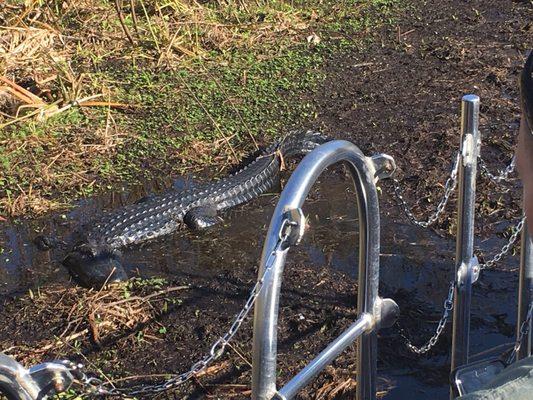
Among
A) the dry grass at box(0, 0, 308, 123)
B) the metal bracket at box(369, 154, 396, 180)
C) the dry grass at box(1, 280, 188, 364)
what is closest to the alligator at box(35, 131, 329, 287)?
the dry grass at box(1, 280, 188, 364)

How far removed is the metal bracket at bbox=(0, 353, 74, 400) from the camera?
5.02 feet

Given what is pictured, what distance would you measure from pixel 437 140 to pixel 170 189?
177 cm

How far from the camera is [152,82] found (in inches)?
261

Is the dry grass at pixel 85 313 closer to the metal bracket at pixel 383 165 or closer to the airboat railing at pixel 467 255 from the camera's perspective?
the airboat railing at pixel 467 255

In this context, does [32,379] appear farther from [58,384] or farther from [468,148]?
[468,148]

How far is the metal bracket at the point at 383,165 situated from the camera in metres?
2.40

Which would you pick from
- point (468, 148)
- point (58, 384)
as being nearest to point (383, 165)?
point (468, 148)

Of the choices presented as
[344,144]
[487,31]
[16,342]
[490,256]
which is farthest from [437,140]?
[344,144]

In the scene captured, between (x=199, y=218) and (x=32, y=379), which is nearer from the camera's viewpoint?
(x=32, y=379)

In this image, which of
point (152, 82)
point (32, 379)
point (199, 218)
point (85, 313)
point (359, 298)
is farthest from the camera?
point (152, 82)

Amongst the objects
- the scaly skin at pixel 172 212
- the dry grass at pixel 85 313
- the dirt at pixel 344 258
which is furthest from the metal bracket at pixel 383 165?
the scaly skin at pixel 172 212

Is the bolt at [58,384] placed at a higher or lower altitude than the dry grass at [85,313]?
higher

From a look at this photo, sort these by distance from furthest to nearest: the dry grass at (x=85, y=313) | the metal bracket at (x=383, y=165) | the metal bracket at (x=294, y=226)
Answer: the dry grass at (x=85, y=313) → the metal bracket at (x=383, y=165) → the metal bracket at (x=294, y=226)

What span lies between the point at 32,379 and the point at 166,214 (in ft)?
11.7
